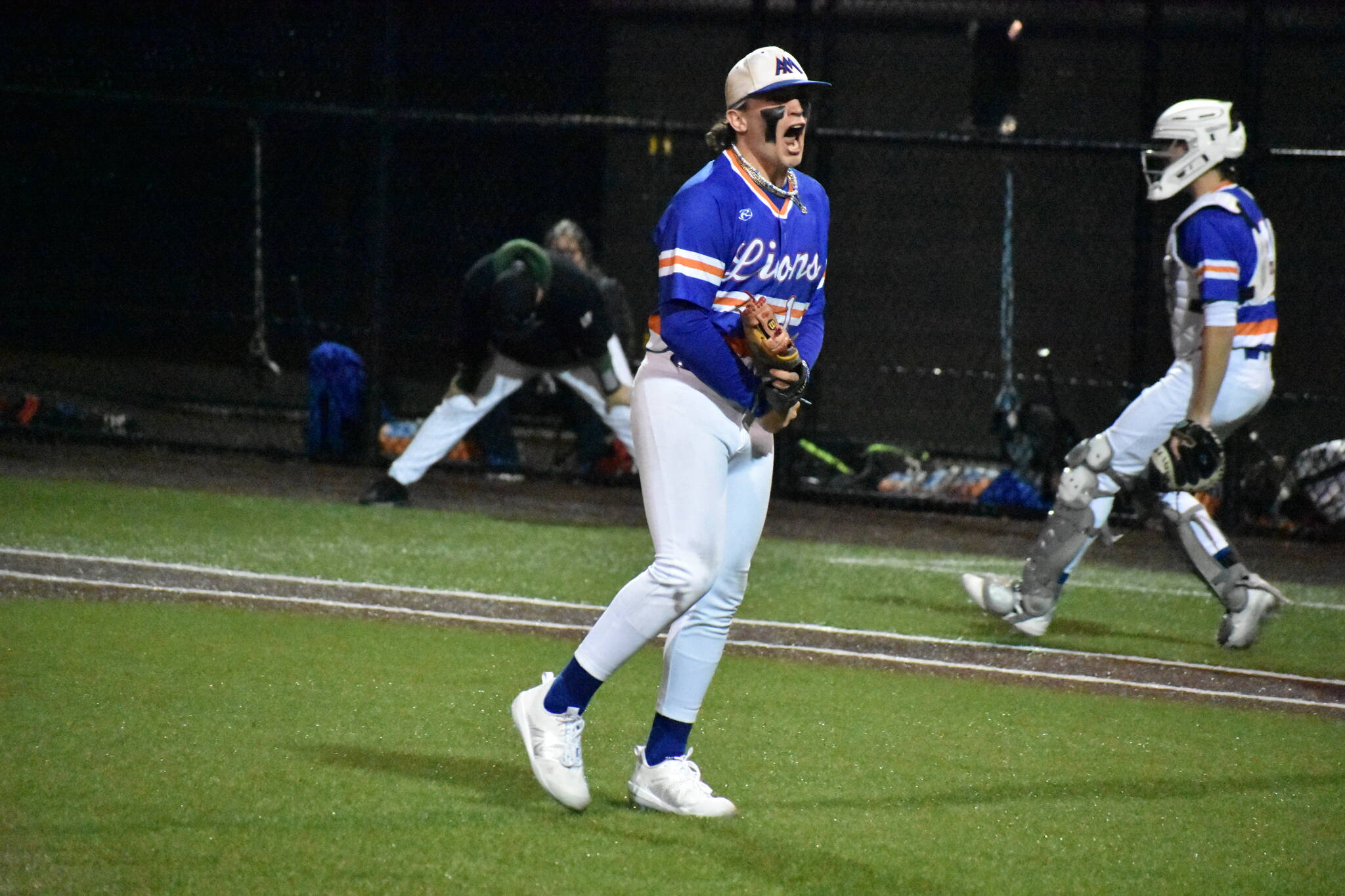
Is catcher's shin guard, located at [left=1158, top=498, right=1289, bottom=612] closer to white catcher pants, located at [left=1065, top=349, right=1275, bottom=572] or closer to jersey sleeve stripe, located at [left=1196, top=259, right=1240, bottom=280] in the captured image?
white catcher pants, located at [left=1065, top=349, right=1275, bottom=572]

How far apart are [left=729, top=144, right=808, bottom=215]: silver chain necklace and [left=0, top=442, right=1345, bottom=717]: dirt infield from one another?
287 cm

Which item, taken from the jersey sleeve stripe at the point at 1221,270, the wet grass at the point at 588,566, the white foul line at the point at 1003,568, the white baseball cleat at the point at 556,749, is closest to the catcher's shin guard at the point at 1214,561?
the wet grass at the point at 588,566

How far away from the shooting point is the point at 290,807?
15.0ft

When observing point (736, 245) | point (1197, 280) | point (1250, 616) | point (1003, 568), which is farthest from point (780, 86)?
point (1003, 568)

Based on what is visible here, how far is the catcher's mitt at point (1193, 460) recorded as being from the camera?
24.2ft

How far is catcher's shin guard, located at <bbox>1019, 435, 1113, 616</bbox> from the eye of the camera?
25.4ft

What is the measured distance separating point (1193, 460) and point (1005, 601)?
1097 mm

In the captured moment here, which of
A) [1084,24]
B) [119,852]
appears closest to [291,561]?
[119,852]

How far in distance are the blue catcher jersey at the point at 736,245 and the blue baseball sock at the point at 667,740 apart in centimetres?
109

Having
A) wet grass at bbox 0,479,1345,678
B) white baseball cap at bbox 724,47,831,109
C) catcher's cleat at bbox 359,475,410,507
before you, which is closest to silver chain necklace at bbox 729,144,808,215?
white baseball cap at bbox 724,47,831,109

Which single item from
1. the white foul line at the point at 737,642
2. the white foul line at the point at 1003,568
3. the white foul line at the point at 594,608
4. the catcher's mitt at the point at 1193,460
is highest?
the catcher's mitt at the point at 1193,460

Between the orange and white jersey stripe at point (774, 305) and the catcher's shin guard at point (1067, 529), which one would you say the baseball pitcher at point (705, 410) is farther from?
the catcher's shin guard at point (1067, 529)

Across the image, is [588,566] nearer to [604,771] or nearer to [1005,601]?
[1005,601]

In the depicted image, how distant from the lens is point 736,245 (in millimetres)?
4586
